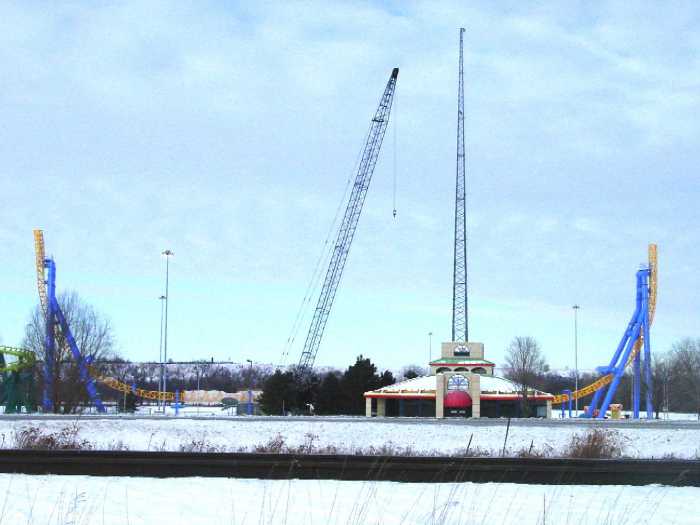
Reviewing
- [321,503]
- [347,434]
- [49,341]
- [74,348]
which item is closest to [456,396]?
[347,434]

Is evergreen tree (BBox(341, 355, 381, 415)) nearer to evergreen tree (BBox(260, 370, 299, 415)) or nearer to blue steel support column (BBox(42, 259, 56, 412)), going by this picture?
evergreen tree (BBox(260, 370, 299, 415))

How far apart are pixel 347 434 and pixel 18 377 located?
5232 centimetres

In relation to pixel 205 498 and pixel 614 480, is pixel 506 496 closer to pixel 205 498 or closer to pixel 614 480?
pixel 614 480

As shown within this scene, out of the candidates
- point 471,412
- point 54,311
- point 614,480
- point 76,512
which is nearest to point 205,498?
point 76,512

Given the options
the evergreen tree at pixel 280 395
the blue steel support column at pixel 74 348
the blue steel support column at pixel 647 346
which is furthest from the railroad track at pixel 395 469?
the blue steel support column at pixel 647 346

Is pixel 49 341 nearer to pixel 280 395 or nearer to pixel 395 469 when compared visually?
pixel 280 395

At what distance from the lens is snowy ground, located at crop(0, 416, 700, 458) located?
100 feet

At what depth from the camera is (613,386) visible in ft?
253

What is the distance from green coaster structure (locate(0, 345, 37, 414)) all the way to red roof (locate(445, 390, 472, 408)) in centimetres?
3911

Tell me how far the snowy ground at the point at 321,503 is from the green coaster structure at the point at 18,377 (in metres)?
64.8

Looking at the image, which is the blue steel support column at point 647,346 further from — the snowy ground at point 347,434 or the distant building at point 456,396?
the snowy ground at point 347,434

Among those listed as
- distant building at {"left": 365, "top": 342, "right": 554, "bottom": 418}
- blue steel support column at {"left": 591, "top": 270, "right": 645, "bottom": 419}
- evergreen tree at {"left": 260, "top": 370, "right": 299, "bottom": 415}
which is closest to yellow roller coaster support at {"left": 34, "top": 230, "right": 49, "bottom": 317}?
evergreen tree at {"left": 260, "top": 370, "right": 299, "bottom": 415}

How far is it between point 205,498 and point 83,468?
4.97 meters

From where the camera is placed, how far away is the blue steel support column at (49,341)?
220 feet
